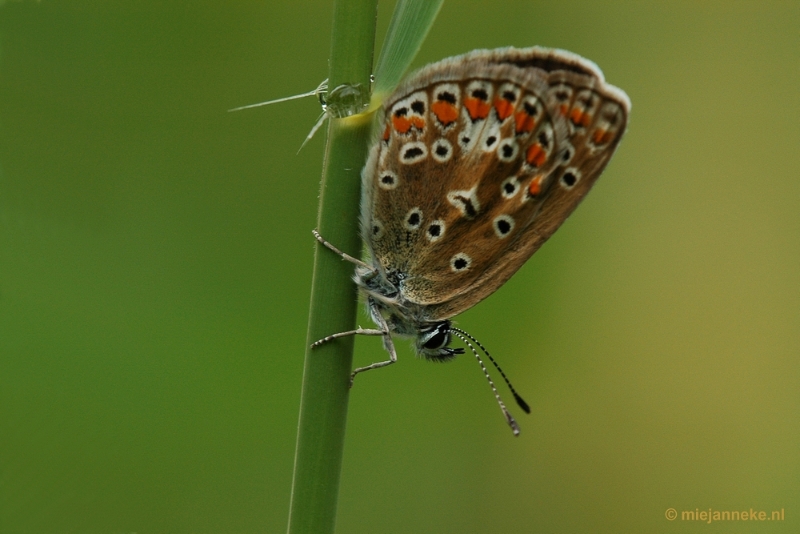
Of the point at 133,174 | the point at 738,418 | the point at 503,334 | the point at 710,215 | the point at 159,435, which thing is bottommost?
the point at 159,435

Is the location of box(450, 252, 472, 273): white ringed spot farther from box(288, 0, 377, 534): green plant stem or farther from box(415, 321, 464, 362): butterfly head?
box(288, 0, 377, 534): green plant stem

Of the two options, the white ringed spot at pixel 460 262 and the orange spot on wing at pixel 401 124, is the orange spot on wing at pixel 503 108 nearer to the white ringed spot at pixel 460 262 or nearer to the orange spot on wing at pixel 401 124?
the orange spot on wing at pixel 401 124

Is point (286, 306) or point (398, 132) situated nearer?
point (398, 132)

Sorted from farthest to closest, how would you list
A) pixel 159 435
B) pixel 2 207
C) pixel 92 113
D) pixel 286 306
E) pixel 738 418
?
1. pixel 738 418
2. pixel 286 306
3. pixel 92 113
4. pixel 159 435
5. pixel 2 207

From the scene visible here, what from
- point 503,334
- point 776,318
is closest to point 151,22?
point 503,334

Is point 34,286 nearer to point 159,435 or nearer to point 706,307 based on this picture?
point 159,435

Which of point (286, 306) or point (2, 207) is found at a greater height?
point (286, 306)

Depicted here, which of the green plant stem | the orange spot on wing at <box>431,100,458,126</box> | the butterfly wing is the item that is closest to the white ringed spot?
the butterfly wing
